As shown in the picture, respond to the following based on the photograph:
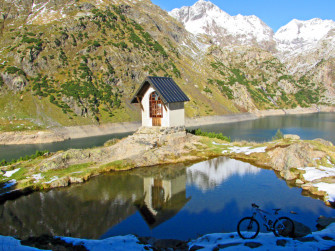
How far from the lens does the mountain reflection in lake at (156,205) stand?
17.4 metres

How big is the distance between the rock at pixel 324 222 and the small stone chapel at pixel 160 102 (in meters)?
23.5

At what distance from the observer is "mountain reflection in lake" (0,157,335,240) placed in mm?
17375

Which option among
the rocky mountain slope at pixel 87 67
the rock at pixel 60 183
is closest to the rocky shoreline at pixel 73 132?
the rocky mountain slope at pixel 87 67

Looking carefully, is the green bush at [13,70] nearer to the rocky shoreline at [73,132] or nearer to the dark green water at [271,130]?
the rocky shoreline at [73,132]

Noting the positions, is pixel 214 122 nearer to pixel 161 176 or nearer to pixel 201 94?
pixel 201 94

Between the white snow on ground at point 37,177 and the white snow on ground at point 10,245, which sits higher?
the white snow on ground at point 10,245

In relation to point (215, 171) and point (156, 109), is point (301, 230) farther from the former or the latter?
point (156, 109)

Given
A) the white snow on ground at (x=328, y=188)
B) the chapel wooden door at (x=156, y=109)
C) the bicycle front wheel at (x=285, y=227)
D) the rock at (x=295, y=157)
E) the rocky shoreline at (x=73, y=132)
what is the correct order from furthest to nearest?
1. the rocky shoreline at (x=73, y=132)
2. the chapel wooden door at (x=156, y=109)
3. the rock at (x=295, y=157)
4. the white snow on ground at (x=328, y=188)
5. the bicycle front wheel at (x=285, y=227)

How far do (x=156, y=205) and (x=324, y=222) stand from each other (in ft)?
39.0

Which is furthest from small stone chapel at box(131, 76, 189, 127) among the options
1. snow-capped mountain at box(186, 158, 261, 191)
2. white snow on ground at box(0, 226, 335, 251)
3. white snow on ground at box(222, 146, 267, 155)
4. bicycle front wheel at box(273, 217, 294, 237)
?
bicycle front wheel at box(273, 217, 294, 237)

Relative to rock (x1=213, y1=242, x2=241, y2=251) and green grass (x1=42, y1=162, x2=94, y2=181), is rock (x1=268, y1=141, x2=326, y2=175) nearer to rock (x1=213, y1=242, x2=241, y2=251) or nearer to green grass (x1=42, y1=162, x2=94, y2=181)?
rock (x1=213, y1=242, x2=241, y2=251)

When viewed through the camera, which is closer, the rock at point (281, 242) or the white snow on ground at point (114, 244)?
the rock at point (281, 242)

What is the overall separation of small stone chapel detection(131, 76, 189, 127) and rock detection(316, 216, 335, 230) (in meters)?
23.5

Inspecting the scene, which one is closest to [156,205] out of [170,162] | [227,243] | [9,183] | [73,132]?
[227,243]
